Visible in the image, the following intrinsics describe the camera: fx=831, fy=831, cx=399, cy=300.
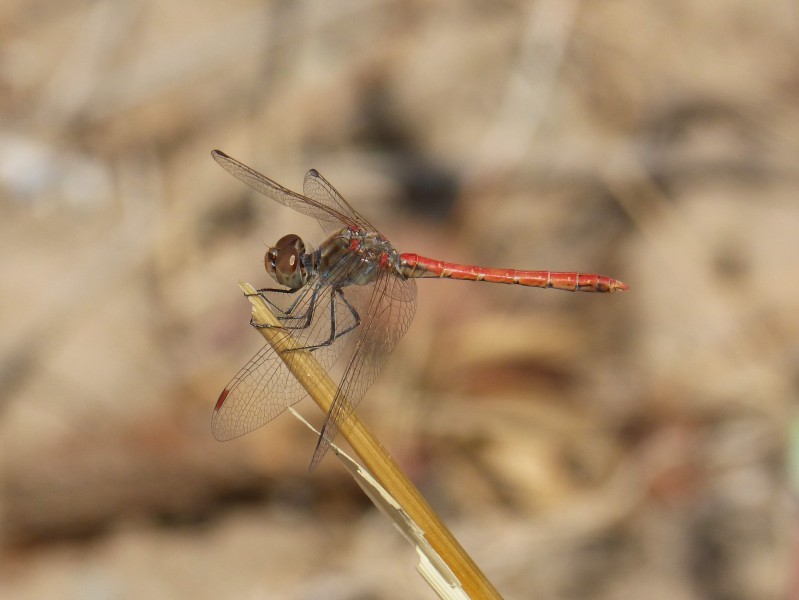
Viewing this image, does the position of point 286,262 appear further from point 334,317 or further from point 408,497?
point 408,497

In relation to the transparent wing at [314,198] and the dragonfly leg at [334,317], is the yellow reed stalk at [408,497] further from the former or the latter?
the transparent wing at [314,198]

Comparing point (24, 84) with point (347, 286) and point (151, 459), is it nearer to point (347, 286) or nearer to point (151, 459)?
point (151, 459)

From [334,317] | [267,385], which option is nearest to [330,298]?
[334,317]

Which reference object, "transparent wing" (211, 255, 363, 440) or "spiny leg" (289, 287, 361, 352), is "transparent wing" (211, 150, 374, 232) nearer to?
"spiny leg" (289, 287, 361, 352)

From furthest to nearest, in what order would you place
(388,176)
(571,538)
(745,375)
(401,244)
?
(388,176)
(401,244)
(745,375)
(571,538)

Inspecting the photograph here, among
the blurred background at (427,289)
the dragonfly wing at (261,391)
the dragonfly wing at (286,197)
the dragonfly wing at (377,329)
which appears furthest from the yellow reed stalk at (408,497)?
the blurred background at (427,289)

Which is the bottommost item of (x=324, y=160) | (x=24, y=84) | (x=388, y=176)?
(x=388, y=176)

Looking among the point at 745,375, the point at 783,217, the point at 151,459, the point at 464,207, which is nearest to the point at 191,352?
the point at 151,459
